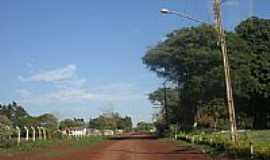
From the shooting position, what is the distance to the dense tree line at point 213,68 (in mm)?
74812

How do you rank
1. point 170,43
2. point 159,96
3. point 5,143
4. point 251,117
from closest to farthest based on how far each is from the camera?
point 5,143, point 170,43, point 251,117, point 159,96

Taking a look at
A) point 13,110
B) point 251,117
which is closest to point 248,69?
point 251,117

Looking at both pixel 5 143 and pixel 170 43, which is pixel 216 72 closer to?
pixel 170 43

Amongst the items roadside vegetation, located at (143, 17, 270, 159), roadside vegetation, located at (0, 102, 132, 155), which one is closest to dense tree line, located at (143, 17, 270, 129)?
roadside vegetation, located at (143, 17, 270, 159)

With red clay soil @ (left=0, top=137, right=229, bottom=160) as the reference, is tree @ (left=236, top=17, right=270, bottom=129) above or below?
above

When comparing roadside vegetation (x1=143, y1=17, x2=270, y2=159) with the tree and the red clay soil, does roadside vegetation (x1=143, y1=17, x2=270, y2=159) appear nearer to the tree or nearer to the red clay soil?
the tree

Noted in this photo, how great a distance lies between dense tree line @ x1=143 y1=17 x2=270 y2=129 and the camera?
74.8 m

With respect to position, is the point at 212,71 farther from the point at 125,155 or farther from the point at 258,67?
the point at 125,155

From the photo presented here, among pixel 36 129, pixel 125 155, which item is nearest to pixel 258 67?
pixel 36 129

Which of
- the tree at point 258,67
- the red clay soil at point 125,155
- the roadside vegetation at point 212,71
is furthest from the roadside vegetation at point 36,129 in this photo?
the tree at point 258,67

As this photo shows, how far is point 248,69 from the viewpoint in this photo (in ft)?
256

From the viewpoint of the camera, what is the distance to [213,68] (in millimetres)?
73062

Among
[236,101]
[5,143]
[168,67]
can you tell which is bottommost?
[5,143]

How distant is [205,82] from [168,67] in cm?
1156
